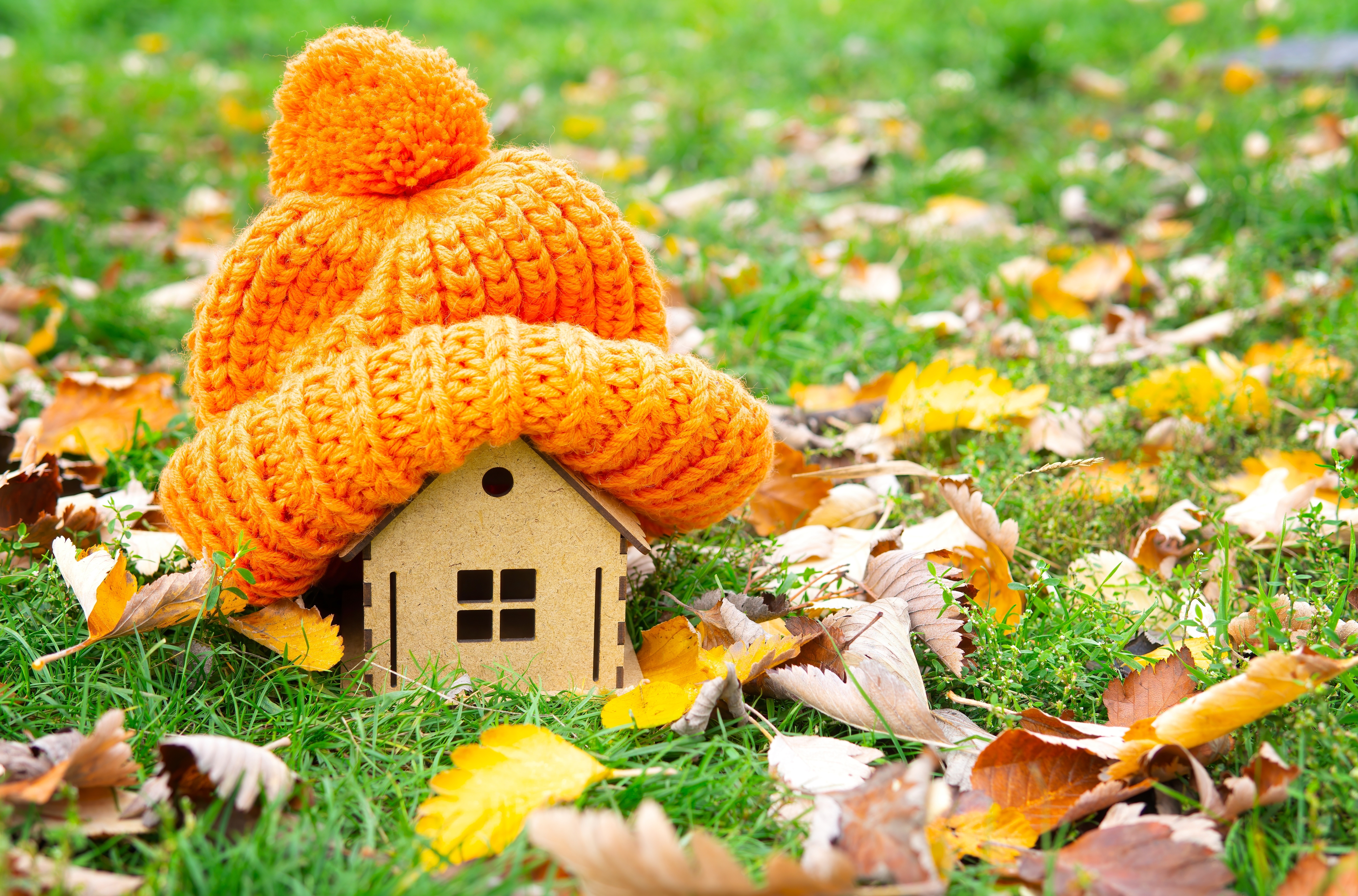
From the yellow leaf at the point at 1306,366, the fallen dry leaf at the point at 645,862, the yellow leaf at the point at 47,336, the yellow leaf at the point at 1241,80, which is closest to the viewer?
the fallen dry leaf at the point at 645,862

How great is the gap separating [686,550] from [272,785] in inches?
35.6

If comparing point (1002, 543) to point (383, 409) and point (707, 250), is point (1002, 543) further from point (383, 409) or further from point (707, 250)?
point (707, 250)

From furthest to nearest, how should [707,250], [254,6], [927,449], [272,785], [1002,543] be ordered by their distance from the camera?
[254,6]
[707,250]
[927,449]
[1002,543]
[272,785]

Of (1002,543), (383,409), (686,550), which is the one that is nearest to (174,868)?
(383,409)

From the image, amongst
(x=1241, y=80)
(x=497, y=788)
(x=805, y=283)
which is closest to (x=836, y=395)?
(x=805, y=283)

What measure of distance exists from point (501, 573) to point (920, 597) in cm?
69

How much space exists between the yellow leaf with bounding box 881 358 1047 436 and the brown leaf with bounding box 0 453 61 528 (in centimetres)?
173

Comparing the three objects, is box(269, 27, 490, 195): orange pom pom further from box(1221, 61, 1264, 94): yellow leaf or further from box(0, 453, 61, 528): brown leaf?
box(1221, 61, 1264, 94): yellow leaf

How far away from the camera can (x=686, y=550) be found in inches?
79.8

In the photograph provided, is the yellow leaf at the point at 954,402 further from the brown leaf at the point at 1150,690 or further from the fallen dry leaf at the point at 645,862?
the fallen dry leaf at the point at 645,862

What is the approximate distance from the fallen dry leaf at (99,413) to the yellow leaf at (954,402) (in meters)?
1.72

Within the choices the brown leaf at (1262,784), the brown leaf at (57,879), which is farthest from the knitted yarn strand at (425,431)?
the brown leaf at (1262,784)

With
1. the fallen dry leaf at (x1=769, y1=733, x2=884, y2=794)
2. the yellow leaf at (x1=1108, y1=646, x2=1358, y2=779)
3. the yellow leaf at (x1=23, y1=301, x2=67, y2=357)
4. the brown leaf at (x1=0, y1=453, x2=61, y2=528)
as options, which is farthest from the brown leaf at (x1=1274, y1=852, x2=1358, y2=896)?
the yellow leaf at (x1=23, y1=301, x2=67, y2=357)

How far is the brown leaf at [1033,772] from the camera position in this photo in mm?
1413
